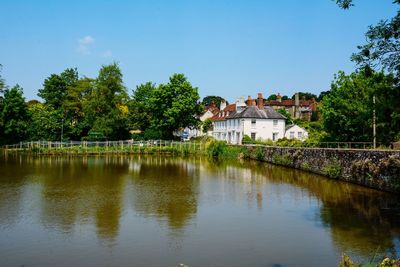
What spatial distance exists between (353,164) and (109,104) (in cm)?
5169

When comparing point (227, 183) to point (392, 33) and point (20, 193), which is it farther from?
point (392, 33)

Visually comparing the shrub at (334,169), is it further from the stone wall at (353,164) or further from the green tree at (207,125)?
the green tree at (207,125)

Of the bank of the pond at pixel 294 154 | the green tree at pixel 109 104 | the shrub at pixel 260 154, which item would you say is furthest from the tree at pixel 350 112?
the green tree at pixel 109 104

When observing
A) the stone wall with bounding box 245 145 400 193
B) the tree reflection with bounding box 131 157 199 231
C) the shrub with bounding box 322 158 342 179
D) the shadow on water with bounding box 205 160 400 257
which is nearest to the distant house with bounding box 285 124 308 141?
the stone wall with bounding box 245 145 400 193

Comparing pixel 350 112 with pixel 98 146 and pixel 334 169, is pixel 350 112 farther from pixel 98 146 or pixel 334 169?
pixel 98 146

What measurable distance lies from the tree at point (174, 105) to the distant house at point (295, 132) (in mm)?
15664

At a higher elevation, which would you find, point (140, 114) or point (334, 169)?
point (140, 114)

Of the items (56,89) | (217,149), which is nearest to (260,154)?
(217,149)

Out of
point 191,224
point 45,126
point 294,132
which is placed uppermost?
point 45,126

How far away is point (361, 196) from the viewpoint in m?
21.1

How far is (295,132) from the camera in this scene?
68.9 metres

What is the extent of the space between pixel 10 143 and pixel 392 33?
59.4m

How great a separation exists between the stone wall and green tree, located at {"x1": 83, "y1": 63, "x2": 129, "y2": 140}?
3584cm

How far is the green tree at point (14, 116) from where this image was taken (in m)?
57.8
